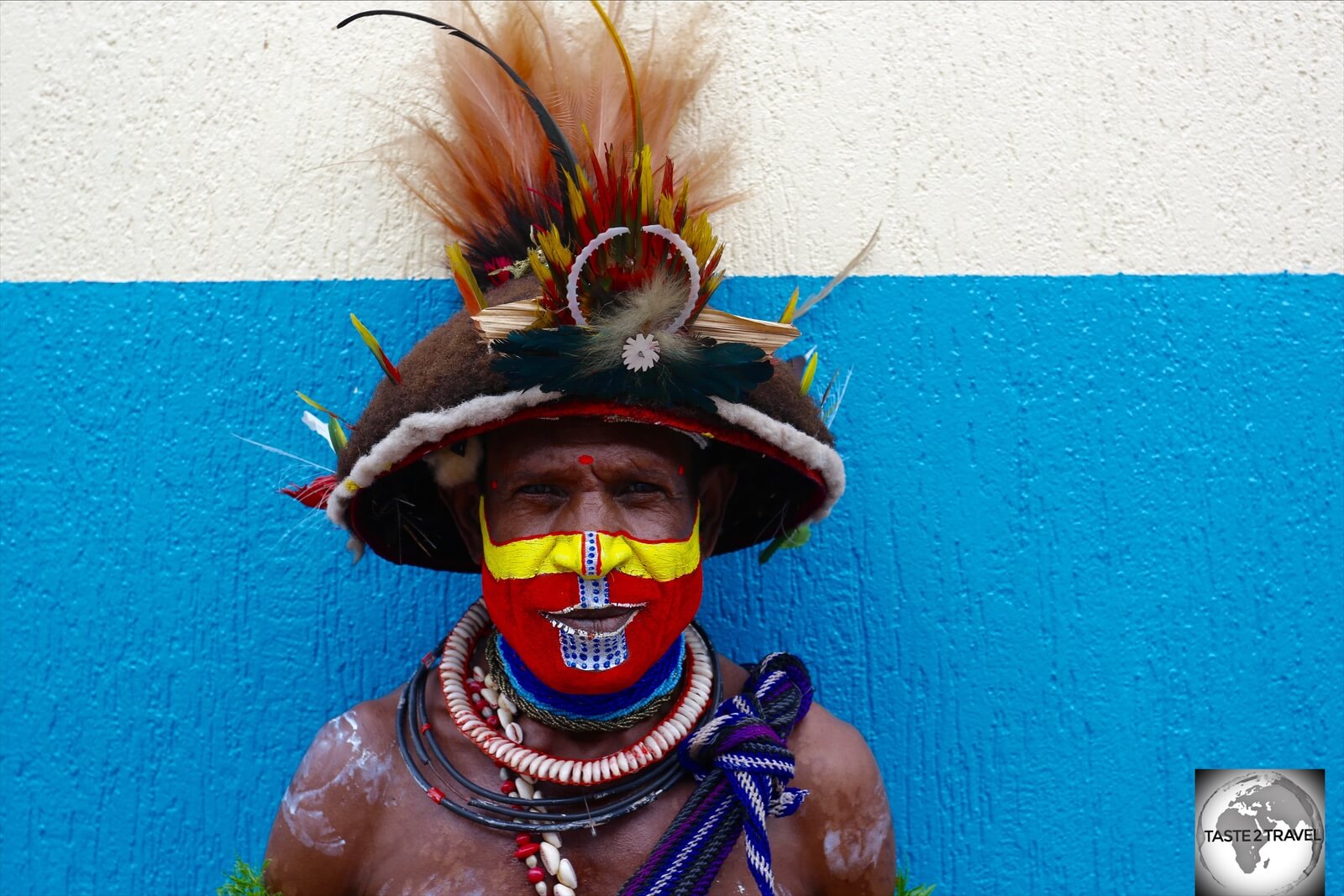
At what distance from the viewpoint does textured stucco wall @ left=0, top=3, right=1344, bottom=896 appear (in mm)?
2279

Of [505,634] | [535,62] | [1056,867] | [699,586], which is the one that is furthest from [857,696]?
[535,62]

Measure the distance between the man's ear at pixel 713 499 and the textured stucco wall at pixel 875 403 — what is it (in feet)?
1.29

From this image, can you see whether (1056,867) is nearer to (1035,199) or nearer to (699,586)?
(699,586)

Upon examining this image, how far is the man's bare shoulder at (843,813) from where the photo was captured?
189 centimetres

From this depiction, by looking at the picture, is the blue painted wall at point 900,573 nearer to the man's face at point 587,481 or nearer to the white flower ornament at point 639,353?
the man's face at point 587,481

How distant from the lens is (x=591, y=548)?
164 centimetres

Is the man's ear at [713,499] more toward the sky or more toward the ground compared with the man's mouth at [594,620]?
more toward the sky

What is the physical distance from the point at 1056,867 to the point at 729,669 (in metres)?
0.83

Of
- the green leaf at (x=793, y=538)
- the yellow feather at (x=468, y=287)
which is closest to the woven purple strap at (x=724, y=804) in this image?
the green leaf at (x=793, y=538)

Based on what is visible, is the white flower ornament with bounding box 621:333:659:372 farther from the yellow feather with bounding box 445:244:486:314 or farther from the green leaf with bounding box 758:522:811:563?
the green leaf with bounding box 758:522:811:563

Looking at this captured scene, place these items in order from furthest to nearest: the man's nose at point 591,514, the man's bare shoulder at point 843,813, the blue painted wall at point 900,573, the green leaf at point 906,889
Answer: the blue painted wall at point 900,573 < the green leaf at point 906,889 < the man's bare shoulder at point 843,813 < the man's nose at point 591,514

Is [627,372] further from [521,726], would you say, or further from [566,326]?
[521,726]

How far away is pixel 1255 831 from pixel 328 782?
1.85 metres

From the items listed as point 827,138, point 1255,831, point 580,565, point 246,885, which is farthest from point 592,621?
point 1255,831
